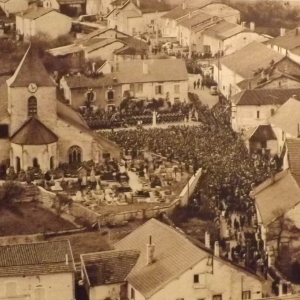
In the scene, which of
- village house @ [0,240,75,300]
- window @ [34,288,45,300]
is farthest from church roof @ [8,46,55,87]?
window @ [34,288,45,300]

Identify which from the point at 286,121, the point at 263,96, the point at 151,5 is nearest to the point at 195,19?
the point at 151,5

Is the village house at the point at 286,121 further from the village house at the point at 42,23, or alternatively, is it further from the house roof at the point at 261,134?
the village house at the point at 42,23

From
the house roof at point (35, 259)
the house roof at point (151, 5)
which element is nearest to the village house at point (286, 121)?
the house roof at point (35, 259)

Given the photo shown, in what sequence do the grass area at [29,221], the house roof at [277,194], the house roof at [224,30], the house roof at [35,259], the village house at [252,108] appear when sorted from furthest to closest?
the house roof at [224,30]
the village house at [252,108]
the grass area at [29,221]
the house roof at [277,194]
the house roof at [35,259]

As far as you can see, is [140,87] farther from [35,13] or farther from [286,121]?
[35,13]

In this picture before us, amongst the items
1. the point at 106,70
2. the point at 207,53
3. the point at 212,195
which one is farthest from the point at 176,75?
the point at 212,195
